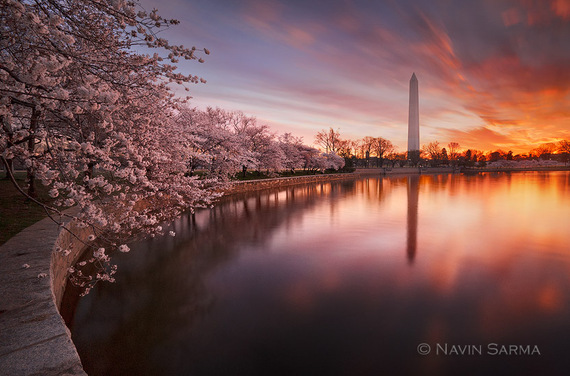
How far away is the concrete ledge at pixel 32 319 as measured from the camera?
3.23m

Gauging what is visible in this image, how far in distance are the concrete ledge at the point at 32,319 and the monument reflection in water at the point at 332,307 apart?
161 cm

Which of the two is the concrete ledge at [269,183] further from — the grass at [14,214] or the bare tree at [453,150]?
the bare tree at [453,150]

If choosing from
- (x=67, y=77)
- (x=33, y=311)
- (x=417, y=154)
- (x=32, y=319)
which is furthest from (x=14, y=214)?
(x=417, y=154)

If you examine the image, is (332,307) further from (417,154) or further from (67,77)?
(417,154)

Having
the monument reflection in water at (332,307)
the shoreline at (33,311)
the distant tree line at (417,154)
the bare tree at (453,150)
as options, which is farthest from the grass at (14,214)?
the bare tree at (453,150)

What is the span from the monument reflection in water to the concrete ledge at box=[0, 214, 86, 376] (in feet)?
5.27

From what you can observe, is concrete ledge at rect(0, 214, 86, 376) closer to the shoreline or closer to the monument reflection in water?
the shoreline

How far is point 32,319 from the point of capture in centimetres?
409

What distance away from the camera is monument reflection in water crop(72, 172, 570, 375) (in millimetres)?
5301

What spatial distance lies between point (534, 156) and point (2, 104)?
807 ft

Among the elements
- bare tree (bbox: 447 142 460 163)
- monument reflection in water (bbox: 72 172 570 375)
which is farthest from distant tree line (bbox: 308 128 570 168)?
monument reflection in water (bbox: 72 172 570 375)

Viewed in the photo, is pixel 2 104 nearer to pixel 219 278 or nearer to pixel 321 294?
pixel 219 278

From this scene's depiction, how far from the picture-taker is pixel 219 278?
9.01 m

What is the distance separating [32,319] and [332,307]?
5852 mm
